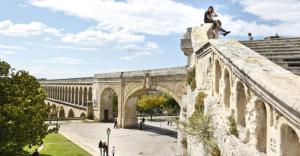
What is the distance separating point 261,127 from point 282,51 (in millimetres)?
3438

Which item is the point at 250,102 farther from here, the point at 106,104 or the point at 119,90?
the point at 106,104

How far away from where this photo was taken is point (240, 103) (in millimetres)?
6473

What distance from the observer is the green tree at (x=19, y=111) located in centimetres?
1666

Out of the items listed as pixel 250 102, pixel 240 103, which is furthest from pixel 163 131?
pixel 250 102

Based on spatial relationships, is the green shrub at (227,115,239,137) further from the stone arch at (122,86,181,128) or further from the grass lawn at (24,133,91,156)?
the stone arch at (122,86,181,128)

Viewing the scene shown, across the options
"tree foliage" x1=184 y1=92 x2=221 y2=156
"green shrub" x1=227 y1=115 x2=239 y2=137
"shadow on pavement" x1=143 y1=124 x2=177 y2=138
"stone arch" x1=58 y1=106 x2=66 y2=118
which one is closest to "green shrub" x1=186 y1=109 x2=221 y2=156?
"tree foliage" x1=184 y1=92 x2=221 y2=156

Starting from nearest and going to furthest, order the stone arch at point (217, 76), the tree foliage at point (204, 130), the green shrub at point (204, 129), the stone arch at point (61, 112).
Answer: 1. the tree foliage at point (204, 130)
2. the green shrub at point (204, 129)
3. the stone arch at point (217, 76)
4. the stone arch at point (61, 112)

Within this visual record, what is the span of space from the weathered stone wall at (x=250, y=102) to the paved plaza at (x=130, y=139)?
17842mm

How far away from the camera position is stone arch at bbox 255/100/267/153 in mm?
5398

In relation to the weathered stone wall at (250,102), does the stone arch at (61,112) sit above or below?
below

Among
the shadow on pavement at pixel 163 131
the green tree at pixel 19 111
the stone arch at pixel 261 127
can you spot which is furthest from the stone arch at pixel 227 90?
the shadow on pavement at pixel 163 131

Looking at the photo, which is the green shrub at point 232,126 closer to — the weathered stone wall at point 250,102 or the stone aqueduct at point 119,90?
the weathered stone wall at point 250,102

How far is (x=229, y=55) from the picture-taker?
6.87 m

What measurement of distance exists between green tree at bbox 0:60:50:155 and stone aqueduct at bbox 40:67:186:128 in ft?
44.4
